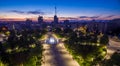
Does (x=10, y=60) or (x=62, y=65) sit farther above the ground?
(x=10, y=60)

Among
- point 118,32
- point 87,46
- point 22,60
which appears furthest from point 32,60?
point 118,32

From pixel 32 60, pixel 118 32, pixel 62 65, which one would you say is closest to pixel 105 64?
pixel 32 60

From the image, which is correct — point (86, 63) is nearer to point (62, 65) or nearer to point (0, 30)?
point (62, 65)

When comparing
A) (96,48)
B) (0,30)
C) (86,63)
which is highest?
(96,48)

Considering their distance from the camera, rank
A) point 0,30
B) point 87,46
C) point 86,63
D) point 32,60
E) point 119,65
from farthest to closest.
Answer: point 0,30 → point 86,63 → point 87,46 → point 32,60 → point 119,65

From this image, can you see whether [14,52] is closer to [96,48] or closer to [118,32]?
[96,48]

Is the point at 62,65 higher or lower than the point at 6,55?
lower

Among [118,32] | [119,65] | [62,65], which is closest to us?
[119,65]

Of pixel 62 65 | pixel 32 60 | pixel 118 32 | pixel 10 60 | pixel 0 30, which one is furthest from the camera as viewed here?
pixel 0 30

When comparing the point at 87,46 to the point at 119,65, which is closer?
the point at 119,65
